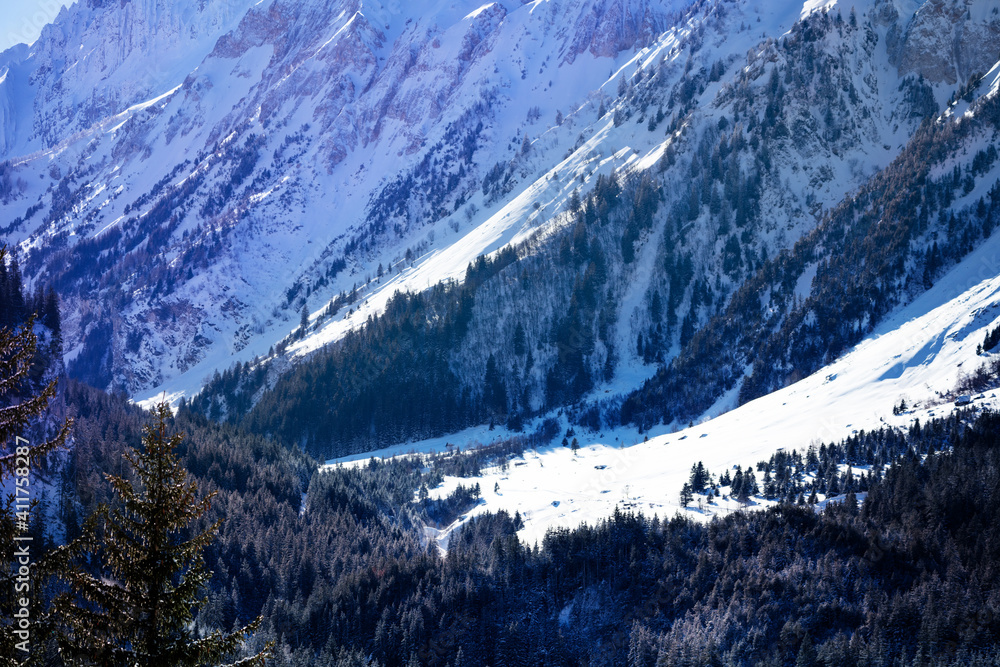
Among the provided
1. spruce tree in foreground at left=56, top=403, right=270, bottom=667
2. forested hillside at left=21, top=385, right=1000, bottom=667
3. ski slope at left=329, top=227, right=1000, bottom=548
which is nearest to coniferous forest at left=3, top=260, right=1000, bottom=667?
forested hillside at left=21, top=385, right=1000, bottom=667

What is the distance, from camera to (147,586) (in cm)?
1970

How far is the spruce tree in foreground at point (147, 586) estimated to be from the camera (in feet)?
62.6

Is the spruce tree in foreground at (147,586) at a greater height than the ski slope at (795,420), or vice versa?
the spruce tree in foreground at (147,586)

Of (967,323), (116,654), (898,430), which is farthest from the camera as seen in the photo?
(967,323)

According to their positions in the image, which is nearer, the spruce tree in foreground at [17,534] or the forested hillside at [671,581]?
the spruce tree in foreground at [17,534]

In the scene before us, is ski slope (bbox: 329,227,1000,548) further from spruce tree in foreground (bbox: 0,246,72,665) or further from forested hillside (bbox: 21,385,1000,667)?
spruce tree in foreground (bbox: 0,246,72,665)

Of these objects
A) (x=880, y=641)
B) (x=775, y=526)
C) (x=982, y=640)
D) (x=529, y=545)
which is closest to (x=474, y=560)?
(x=529, y=545)

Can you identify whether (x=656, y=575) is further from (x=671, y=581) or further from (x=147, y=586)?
(x=147, y=586)

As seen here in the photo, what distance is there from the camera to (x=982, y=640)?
3762 inches

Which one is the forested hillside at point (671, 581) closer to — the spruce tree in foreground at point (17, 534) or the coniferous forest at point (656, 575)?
the coniferous forest at point (656, 575)

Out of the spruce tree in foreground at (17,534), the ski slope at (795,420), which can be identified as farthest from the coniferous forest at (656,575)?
the spruce tree in foreground at (17,534)

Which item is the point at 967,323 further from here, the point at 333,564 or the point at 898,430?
the point at 333,564

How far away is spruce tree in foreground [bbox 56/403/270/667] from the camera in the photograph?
62.6 ft

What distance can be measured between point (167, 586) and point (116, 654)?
1.88 meters
